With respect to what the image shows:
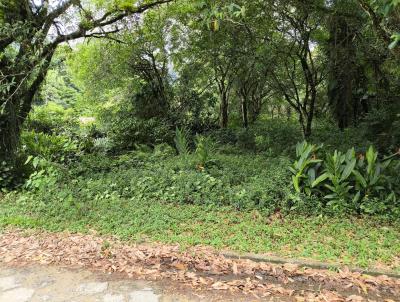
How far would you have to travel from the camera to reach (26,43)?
6922 millimetres

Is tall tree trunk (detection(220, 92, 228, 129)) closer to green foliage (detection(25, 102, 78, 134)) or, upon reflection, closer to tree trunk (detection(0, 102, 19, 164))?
green foliage (detection(25, 102, 78, 134))

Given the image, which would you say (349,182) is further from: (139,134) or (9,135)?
(139,134)

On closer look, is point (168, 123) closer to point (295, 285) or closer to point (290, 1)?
point (290, 1)

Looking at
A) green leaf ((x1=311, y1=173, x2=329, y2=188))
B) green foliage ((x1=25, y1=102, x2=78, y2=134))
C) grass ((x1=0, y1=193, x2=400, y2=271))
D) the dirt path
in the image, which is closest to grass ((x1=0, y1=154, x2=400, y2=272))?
grass ((x1=0, y1=193, x2=400, y2=271))

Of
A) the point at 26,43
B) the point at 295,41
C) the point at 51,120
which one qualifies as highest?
the point at 295,41

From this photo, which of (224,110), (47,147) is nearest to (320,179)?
(47,147)

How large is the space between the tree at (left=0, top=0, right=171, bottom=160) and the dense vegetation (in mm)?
33

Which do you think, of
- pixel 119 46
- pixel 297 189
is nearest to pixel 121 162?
pixel 119 46

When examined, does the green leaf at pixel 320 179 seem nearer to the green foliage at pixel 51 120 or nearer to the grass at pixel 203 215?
the grass at pixel 203 215

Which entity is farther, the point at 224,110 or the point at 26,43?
the point at 224,110

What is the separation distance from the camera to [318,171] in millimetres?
5551

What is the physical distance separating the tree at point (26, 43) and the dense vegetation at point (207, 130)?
0.11 feet

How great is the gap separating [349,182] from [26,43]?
6381 mm

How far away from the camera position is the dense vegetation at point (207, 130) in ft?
15.6
